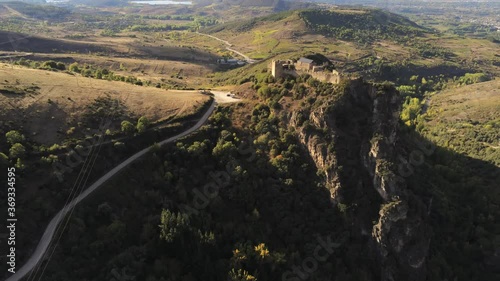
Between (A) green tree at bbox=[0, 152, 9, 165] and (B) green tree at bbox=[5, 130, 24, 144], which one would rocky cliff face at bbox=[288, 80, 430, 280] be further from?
(A) green tree at bbox=[0, 152, 9, 165]

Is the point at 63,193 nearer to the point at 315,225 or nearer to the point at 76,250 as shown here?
the point at 76,250

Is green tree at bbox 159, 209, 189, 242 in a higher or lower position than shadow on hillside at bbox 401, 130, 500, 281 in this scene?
higher

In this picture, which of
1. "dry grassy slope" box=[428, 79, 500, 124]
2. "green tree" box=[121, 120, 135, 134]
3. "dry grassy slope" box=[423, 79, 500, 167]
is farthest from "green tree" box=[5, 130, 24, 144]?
"dry grassy slope" box=[428, 79, 500, 124]

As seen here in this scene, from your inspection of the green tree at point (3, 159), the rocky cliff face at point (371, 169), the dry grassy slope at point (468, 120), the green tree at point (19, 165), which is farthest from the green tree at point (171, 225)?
the dry grassy slope at point (468, 120)

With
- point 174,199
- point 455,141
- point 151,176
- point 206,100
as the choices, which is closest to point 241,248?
point 174,199

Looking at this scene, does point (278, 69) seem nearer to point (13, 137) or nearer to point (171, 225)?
point (171, 225)
